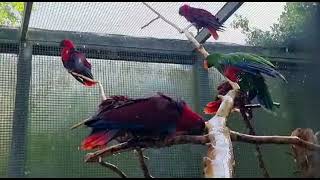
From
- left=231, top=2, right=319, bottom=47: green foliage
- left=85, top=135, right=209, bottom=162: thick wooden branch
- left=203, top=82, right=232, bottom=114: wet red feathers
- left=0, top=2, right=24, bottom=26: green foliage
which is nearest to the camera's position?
left=85, top=135, right=209, bottom=162: thick wooden branch

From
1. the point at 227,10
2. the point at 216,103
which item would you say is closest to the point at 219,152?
the point at 216,103

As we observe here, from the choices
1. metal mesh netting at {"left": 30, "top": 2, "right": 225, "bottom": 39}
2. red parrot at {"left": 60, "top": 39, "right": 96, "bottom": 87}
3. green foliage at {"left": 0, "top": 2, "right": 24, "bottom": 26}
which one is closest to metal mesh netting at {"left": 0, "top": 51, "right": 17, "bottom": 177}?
metal mesh netting at {"left": 30, "top": 2, "right": 225, "bottom": 39}

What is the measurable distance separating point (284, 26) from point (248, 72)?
2.94 feet

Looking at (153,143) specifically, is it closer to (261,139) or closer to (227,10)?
(261,139)

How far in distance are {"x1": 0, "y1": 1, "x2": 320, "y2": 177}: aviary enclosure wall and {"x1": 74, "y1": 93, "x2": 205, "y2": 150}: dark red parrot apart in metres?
1.16

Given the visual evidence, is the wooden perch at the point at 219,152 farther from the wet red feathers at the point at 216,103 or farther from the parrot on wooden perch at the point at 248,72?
the parrot on wooden perch at the point at 248,72

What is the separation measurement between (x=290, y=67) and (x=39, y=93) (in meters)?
1.44

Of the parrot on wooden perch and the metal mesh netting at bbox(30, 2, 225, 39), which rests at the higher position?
the metal mesh netting at bbox(30, 2, 225, 39)

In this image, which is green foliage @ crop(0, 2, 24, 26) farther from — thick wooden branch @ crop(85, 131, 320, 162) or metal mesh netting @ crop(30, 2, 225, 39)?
thick wooden branch @ crop(85, 131, 320, 162)

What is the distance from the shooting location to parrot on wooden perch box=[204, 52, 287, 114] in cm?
167

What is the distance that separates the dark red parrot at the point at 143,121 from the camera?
109 cm

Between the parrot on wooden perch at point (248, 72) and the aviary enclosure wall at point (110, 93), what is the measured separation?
61 centimetres

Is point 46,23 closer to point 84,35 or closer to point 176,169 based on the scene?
point 84,35

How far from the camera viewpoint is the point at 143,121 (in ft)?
3.61
